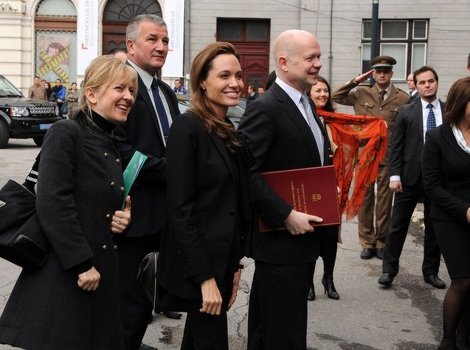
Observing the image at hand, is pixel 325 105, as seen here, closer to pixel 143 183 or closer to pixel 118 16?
pixel 143 183

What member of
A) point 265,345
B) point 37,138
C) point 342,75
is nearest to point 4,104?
point 37,138

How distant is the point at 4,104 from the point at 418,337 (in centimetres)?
1488

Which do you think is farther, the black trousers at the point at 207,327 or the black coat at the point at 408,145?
the black coat at the point at 408,145

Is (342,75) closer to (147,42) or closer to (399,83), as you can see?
(399,83)

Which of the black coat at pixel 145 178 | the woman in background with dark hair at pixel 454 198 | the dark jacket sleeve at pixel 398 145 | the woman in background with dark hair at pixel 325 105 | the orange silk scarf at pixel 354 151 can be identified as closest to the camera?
the black coat at pixel 145 178

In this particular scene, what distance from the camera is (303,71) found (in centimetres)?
371

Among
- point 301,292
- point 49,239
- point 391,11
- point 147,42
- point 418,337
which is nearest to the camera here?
point 49,239

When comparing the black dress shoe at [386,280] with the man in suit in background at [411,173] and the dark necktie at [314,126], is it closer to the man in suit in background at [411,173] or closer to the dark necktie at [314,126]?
the man in suit in background at [411,173]

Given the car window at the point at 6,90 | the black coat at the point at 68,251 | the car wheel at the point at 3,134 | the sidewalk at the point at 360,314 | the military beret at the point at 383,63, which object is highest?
the military beret at the point at 383,63

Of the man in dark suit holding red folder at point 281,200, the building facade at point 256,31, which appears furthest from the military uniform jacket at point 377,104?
the building facade at point 256,31

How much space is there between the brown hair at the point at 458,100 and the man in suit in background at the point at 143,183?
1.91 meters

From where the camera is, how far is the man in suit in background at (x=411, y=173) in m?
6.73

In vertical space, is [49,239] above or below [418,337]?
above

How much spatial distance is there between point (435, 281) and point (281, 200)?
3653 mm
